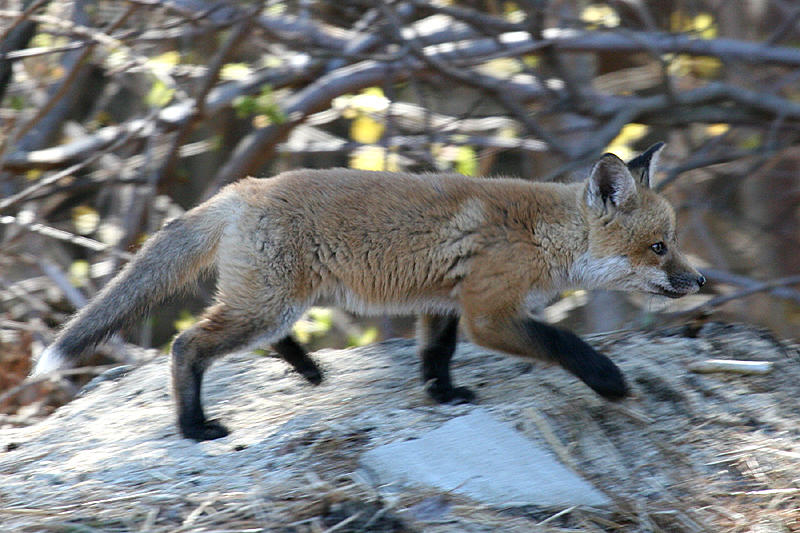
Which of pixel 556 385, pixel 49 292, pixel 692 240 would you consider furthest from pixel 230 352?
pixel 692 240

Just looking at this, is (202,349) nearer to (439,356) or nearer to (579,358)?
(439,356)

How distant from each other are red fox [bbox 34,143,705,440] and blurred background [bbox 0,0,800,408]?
133 cm

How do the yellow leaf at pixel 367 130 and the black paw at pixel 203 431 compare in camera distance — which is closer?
the black paw at pixel 203 431

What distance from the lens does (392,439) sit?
4094mm

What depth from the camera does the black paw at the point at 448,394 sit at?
4.66 meters

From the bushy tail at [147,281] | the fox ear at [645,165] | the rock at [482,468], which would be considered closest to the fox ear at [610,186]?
the fox ear at [645,165]

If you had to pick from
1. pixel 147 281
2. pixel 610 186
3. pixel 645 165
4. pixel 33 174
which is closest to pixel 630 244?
pixel 610 186

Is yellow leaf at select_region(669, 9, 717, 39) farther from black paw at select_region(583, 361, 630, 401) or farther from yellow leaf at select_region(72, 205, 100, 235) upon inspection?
yellow leaf at select_region(72, 205, 100, 235)

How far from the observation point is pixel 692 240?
989 cm

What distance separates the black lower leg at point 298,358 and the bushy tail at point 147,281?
69 centimetres

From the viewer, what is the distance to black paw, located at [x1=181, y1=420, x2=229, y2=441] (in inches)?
174

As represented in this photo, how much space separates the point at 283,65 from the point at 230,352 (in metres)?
4.50

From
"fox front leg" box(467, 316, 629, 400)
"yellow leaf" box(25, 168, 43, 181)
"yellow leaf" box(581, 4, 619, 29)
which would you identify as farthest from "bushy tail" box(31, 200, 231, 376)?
"yellow leaf" box(581, 4, 619, 29)

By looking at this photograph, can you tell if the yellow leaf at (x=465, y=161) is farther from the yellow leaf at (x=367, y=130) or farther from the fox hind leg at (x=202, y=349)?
the fox hind leg at (x=202, y=349)
